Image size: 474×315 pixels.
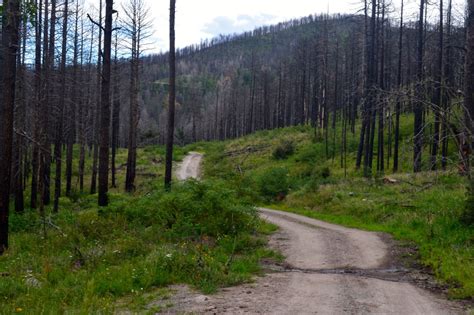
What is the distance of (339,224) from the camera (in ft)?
51.3

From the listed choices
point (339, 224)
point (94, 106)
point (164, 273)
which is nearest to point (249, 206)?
point (339, 224)

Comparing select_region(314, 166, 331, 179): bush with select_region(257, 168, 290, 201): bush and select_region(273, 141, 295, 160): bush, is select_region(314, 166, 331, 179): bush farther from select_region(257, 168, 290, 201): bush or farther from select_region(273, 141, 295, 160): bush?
select_region(273, 141, 295, 160): bush

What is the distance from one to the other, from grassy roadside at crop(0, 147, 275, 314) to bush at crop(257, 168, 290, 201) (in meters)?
11.5

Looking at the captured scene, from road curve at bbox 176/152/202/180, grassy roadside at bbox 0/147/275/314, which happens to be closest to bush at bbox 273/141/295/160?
road curve at bbox 176/152/202/180

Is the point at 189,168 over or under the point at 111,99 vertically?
under

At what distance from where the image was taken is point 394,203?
53.5 ft

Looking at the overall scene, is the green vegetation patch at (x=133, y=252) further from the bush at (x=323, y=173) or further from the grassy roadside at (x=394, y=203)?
the bush at (x=323, y=173)

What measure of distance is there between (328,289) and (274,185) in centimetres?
1855

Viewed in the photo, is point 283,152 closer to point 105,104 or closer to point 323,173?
point 323,173

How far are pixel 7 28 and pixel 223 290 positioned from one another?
29.8 feet

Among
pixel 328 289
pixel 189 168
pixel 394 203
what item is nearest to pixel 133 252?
pixel 328 289

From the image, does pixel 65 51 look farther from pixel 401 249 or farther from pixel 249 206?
pixel 401 249

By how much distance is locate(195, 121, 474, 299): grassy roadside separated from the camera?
9.22 metres

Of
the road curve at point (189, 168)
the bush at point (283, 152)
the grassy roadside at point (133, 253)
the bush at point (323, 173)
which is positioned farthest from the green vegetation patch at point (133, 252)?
the bush at point (283, 152)
